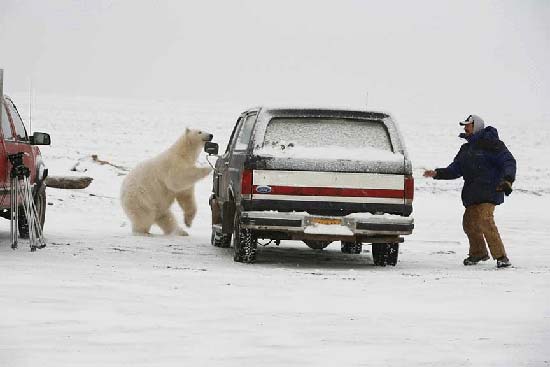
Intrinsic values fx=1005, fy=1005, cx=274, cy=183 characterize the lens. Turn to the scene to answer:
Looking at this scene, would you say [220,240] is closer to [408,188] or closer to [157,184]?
[157,184]

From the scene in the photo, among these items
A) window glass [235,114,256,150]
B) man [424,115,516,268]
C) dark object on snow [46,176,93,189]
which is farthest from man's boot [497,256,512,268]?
dark object on snow [46,176,93,189]

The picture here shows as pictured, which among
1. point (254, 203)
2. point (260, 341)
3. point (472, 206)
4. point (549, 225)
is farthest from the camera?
point (549, 225)

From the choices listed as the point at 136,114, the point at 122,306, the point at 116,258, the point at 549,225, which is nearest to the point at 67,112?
the point at 136,114

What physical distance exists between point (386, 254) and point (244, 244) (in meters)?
1.52

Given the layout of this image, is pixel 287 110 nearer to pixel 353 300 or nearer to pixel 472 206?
pixel 472 206

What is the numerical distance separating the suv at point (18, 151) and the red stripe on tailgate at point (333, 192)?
275 cm

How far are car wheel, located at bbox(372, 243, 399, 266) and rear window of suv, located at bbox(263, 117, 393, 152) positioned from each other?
3.53 ft

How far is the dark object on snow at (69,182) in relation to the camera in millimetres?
19223

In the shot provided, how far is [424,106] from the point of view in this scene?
323ft

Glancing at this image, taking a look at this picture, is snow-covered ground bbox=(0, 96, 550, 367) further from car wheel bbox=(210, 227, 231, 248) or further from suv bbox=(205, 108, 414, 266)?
suv bbox=(205, 108, 414, 266)

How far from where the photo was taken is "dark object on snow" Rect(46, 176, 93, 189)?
19.2 meters

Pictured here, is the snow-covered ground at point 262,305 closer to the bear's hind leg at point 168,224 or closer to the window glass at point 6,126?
the bear's hind leg at point 168,224

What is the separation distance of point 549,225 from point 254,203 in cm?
968

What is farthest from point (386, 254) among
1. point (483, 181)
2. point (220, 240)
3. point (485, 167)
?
point (220, 240)
